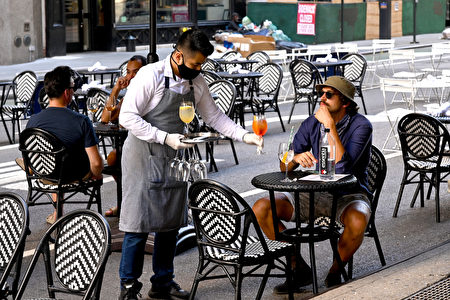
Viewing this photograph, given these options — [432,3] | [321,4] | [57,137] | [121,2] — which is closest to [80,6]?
[121,2]

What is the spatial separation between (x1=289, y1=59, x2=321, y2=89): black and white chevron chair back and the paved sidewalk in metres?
9.11

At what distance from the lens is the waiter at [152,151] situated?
6.31m

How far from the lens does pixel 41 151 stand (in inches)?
318

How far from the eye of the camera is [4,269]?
5609 mm

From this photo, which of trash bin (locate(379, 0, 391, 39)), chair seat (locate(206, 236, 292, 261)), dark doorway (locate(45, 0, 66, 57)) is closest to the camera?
chair seat (locate(206, 236, 292, 261))

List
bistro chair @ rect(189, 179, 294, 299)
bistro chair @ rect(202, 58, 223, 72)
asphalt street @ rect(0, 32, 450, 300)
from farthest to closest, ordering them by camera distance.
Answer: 1. bistro chair @ rect(202, 58, 223, 72)
2. asphalt street @ rect(0, 32, 450, 300)
3. bistro chair @ rect(189, 179, 294, 299)

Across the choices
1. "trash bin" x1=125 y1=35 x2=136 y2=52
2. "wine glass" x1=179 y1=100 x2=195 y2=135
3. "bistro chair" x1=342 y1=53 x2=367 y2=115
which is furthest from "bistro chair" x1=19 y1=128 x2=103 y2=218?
"trash bin" x1=125 y1=35 x2=136 y2=52

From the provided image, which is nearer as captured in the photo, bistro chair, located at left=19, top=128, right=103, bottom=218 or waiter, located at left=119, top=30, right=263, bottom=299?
waiter, located at left=119, top=30, right=263, bottom=299

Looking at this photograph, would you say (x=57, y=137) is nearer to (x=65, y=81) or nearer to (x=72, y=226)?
(x=65, y=81)

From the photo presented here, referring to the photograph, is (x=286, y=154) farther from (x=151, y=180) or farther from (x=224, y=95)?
(x=224, y=95)

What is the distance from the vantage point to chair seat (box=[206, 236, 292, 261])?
20.3 feet

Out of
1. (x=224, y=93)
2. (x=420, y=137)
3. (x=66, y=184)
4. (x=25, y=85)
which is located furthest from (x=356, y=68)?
(x=66, y=184)

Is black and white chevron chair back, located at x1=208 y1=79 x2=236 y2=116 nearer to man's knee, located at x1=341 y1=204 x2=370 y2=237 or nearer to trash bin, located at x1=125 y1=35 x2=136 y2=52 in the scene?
man's knee, located at x1=341 y1=204 x2=370 y2=237

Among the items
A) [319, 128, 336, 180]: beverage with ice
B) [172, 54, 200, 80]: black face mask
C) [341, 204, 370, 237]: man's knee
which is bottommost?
[341, 204, 370, 237]: man's knee
